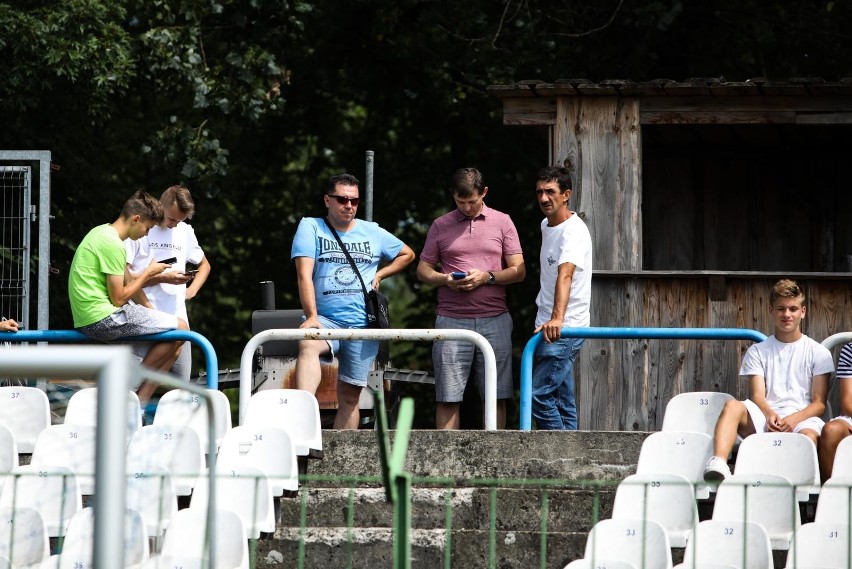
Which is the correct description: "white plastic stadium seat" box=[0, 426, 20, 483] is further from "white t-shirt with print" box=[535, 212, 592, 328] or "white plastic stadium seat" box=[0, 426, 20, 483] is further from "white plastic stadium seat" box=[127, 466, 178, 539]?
"white t-shirt with print" box=[535, 212, 592, 328]

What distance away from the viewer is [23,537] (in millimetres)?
5566

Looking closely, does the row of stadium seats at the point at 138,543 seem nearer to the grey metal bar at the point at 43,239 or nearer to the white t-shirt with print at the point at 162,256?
the white t-shirt with print at the point at 162,256

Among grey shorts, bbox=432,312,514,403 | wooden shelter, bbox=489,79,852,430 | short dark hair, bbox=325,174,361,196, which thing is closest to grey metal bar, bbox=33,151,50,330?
short dark hair, bbox=325,174,361,196

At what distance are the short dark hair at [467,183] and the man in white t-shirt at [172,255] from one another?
5.21ft

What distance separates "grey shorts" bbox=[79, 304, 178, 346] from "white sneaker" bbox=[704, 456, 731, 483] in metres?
3.16

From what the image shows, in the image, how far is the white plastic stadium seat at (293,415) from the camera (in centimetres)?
731

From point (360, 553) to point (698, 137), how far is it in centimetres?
603

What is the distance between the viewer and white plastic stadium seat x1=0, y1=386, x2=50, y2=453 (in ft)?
25.0

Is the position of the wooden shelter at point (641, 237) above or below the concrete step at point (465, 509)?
above

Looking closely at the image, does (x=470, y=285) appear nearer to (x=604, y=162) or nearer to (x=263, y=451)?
(x=263, y=451)

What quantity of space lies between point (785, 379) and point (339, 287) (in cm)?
252

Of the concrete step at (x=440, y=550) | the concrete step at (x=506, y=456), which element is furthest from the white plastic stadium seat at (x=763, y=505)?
the concrete step at (x=506, y=456)

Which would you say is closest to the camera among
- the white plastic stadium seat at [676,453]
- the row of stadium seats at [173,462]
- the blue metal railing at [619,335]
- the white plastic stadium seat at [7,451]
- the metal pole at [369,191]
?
the row of stadium seats at [173,462]

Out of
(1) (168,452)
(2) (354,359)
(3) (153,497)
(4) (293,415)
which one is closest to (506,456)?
(4) (293,415)
